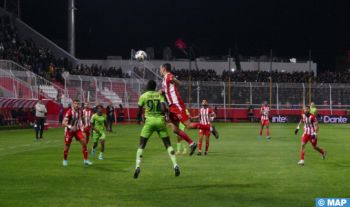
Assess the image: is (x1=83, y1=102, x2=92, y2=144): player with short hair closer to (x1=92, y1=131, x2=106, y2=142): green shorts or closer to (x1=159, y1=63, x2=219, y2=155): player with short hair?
(x1=92, y1=131, x2=106, y2=142): green shorts

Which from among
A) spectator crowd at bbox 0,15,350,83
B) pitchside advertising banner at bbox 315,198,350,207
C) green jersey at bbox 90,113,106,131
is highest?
Answer: spectator crowd at bbox 0,15,350,83

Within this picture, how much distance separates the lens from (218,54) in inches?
3831

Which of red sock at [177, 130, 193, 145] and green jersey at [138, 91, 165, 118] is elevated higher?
green jersey at [138, 91, 165, 118]

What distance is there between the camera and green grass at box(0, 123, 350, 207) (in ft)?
41.0

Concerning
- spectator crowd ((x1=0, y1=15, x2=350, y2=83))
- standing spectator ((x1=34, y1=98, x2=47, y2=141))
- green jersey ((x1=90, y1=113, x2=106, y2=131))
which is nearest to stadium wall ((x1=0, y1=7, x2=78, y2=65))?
→ spectator crowd ((x1=0, y1=15, x2=350, y2=83))

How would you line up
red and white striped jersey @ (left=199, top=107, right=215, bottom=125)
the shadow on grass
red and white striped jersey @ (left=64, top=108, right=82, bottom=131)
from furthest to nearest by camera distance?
red and white striped jersey @ (left=199, top=107, right=215, bottom=125)
red and white striped jersey @ (left=64, top=108, right=82, bottom=131)
the shadow on grass

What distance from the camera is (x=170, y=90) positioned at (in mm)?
15438

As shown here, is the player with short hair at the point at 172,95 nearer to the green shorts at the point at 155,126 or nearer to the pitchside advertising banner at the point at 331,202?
the green shorts at the point at 155,126

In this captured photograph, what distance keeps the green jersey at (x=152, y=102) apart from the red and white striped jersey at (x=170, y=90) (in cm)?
49

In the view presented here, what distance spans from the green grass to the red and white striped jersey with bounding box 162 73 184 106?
2100mm

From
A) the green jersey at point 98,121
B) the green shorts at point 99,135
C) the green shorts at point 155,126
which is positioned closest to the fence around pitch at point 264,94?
the green jersey at point 98,121

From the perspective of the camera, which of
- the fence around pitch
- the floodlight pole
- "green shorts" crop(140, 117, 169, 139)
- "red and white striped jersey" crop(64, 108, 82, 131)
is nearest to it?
"green shorts" crop(140, 117, 169, 139)

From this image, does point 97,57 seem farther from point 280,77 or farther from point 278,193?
point 278,193

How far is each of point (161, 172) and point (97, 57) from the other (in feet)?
244
